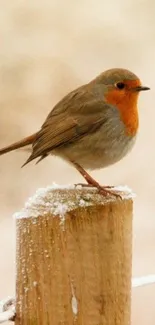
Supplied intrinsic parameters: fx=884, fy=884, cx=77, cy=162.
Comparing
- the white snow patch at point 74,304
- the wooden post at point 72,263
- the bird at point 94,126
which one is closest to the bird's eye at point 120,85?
the bird at point 94,126

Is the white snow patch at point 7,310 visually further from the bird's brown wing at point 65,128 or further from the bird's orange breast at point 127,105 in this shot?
the bird's orange breast at point 127,105

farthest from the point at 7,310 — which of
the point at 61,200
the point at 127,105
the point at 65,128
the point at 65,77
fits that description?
the point at 65,77

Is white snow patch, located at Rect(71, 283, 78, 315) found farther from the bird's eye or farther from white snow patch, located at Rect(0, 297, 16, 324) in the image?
the bird's eye

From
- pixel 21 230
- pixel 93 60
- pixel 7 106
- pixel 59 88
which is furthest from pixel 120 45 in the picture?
pixel 21 230

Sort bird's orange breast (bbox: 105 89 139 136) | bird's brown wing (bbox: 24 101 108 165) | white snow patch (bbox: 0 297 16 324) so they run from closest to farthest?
white snow patch (bbox: 0 297 16 324), bird's brown wing (bbox: 24 101 108 165), bird's orange breast (bbox: 105 89 139 136)

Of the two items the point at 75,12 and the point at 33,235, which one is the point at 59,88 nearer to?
the point at 75,12

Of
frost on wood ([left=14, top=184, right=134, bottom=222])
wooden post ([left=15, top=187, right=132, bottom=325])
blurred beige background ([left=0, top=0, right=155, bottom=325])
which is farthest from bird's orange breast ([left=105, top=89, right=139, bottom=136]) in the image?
blurred beige background ([left=0, top=0, right=155, bottom=325])

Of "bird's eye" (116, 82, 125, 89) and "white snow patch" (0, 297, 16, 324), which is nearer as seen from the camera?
"white snow patch" (0, 297, 16, 324)

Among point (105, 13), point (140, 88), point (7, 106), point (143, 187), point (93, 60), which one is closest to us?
point (140, 88)
